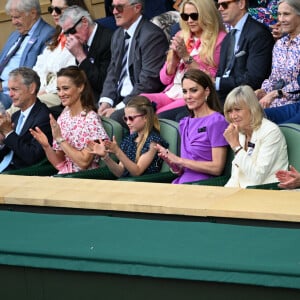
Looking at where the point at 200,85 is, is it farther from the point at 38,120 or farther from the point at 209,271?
the point at 209,271

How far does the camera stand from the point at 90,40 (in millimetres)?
10094

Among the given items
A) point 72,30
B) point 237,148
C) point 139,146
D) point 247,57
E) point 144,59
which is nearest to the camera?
point 237,148

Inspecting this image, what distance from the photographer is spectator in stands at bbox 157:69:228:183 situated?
314 inches

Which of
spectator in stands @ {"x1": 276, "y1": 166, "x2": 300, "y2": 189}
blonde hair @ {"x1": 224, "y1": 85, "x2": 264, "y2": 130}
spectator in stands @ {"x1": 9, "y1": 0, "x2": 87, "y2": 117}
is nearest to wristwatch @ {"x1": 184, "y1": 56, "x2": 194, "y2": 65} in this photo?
blonde hair @ {"x1": 224, "y1": 85, "x2": 264, "y2": 130}

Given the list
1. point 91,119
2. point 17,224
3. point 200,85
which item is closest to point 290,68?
point 200,85

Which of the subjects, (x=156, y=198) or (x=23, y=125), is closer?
(x=156, y=198)

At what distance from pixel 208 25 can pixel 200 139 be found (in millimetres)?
1341

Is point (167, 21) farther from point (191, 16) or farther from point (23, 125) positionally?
point (23, 125)

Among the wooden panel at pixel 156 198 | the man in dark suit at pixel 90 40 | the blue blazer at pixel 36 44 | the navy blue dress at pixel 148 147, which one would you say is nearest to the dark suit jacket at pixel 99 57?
the man in dark suit at pixel 90 40

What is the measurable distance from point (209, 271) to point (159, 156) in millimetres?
3455

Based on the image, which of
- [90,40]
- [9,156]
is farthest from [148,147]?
[90,40]

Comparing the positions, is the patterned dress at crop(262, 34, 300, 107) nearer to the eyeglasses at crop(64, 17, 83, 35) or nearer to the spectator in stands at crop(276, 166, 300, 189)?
the spectator in stands at crop(276, 166, 300, 189)

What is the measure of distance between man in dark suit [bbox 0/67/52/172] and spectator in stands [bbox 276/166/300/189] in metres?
2.60

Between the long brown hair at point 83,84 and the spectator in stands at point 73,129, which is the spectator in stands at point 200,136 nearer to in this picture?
the spectator in stands at point 73,129
